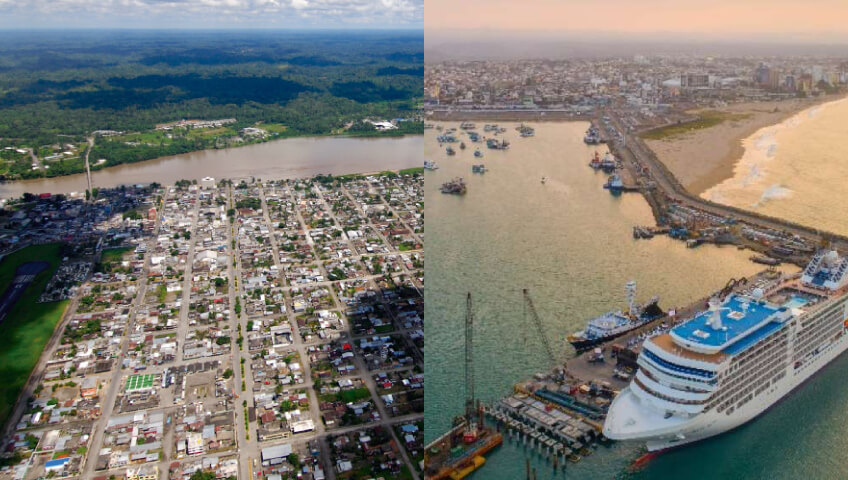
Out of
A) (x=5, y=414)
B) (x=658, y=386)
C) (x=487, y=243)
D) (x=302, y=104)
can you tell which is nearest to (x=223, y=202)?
(x=487, y=243)

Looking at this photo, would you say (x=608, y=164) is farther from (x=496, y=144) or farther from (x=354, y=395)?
(x=354, y=395)

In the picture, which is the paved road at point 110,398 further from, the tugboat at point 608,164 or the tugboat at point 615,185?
the tugboat at point 608,164

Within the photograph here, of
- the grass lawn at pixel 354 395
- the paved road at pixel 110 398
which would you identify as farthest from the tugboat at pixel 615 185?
the paved road at pixel 110 398

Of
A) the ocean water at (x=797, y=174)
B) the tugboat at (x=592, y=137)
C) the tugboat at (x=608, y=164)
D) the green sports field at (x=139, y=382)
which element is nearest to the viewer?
the green sports field at (x=139, y=382)

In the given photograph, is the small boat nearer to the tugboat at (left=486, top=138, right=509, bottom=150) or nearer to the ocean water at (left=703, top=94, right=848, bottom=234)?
the ocean water at (left=703, top=94, right=848, bottom=234)

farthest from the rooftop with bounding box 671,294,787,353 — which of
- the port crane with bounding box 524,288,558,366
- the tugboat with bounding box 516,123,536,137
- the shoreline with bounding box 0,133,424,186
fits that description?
the tugboat with bounding box 516,123,536,137

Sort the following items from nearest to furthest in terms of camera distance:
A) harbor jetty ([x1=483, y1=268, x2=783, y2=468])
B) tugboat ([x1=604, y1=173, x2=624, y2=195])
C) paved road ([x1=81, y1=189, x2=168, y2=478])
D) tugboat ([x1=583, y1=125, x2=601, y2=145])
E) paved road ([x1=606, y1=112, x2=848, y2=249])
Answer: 1. harbor jetty ([x1=483, y1=268, x2=783, y2=468])
2. paved road ([x1=81, y1=189, x2=168, y2=478])
3. paved road ([x1=606, y1=112, x2=848, y2=249])
4. tugboat ([x1=604, y1=173, x2=624, y2=195])
5. tugboat ([x1=583, y1=125, x2=601, y2=145])
